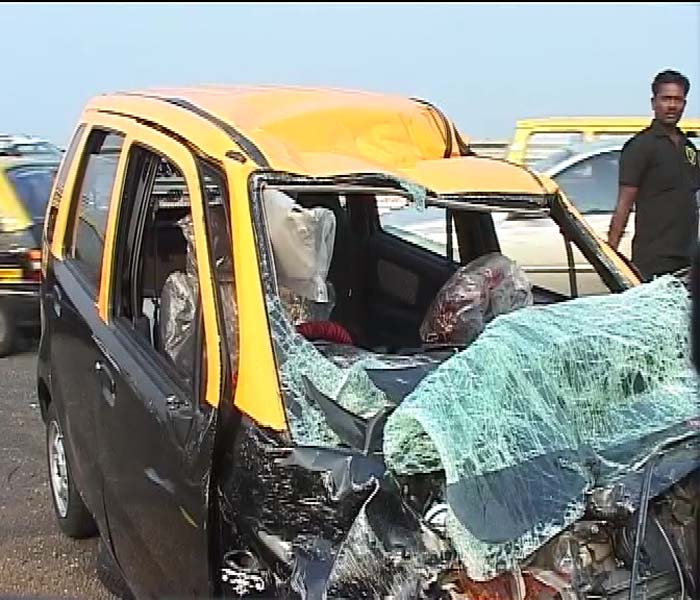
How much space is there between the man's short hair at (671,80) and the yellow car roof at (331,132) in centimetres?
222

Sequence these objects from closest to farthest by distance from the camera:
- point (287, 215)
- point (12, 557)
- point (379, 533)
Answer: point (379, 533) < point (287, 215) < point (12, 557)

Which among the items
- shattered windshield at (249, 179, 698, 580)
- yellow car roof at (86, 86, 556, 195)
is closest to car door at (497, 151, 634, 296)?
yellow car roof at (86, 86, 556, 195)

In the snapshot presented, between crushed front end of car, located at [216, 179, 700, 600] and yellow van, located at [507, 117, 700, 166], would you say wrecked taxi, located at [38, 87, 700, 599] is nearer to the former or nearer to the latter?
crushed front end of car, located at [216, 179, 700, 600]

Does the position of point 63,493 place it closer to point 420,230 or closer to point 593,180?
point 420,230

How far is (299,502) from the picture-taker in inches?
98.6

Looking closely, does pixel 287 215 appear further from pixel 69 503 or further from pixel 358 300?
pixel 69 503

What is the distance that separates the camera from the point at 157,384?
316 cm

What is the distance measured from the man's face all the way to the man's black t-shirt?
5 cm

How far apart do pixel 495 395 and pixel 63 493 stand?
2.65 m

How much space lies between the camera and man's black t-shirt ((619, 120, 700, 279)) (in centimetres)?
588

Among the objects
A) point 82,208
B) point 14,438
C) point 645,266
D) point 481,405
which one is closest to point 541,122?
point 645,266

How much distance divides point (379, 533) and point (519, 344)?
0.61 meters

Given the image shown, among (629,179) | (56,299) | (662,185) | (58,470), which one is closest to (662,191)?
(662,185)

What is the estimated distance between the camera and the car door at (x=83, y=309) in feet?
12.5
